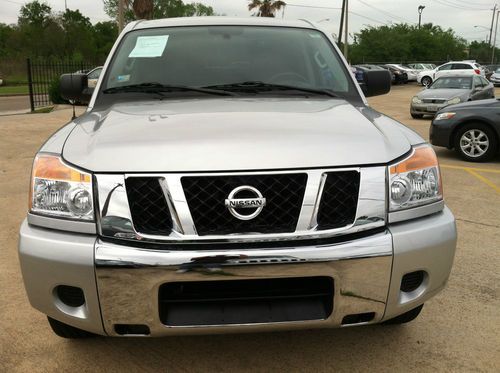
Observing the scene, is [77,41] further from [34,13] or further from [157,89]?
[157,89]

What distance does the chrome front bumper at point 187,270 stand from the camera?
6.72 ft

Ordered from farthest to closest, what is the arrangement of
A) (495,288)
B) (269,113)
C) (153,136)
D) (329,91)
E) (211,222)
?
(495,288)
(329,91)
(269,113)
(153,136)
(211,222)

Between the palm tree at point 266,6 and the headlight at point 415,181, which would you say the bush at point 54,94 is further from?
the palm tree at point 266,6

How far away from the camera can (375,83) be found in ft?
12.7

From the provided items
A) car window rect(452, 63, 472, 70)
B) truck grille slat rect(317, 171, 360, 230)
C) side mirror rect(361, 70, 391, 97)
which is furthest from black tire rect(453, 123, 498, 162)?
car window rect(452, 63, 472, 70)

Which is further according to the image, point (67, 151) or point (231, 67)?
point (231, 67)

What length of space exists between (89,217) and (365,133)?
1296 millimetres

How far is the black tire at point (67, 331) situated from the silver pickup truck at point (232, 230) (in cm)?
39

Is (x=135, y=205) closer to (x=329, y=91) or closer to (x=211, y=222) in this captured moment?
(x=211, y=222)

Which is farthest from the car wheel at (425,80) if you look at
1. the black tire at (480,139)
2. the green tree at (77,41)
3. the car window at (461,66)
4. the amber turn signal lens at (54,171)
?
the amber turn signal lens at (54,171)

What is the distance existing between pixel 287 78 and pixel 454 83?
14176 mm

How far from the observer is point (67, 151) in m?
2.34

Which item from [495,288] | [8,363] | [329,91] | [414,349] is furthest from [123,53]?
[495,288]

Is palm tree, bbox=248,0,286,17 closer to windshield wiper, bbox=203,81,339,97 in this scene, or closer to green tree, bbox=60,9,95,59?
green tree, bbox=60,9,95,59
